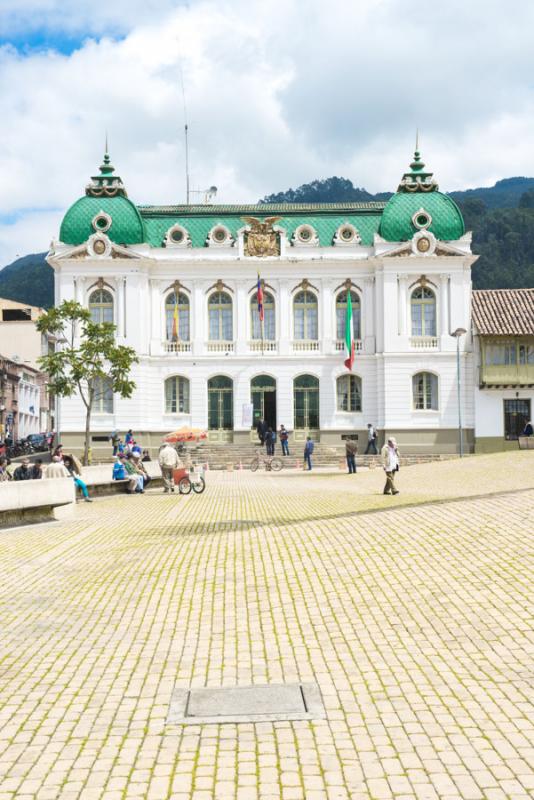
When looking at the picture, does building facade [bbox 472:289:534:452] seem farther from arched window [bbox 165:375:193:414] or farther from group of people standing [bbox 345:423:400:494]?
arched window [bbox 165:375:193:414]

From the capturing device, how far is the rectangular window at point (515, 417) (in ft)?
172

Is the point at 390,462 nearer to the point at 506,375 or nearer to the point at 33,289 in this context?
the point at 506,375

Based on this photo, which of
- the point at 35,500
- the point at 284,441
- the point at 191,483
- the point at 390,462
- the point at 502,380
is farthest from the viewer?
the point at 502,380

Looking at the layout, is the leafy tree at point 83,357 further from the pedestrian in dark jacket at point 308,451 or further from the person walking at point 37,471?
the person walking at point 37,471

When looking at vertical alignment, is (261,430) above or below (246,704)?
above

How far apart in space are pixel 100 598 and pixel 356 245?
4368 centimetres

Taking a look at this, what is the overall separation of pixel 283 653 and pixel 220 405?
1752 inches

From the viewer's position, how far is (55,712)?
26.9 ft

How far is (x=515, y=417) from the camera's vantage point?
52.7 metres

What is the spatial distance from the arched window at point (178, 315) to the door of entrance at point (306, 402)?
287 inches

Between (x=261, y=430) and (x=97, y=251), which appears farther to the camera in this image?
(x=261, y=430)

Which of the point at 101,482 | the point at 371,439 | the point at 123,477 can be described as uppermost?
the point at 371,439

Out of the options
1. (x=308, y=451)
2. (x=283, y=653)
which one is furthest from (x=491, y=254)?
(x=283, y=653)

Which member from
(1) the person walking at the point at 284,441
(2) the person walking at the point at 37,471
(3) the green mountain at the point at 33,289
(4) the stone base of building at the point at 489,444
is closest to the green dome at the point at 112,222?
(1) the person walking at the point at 284,441
